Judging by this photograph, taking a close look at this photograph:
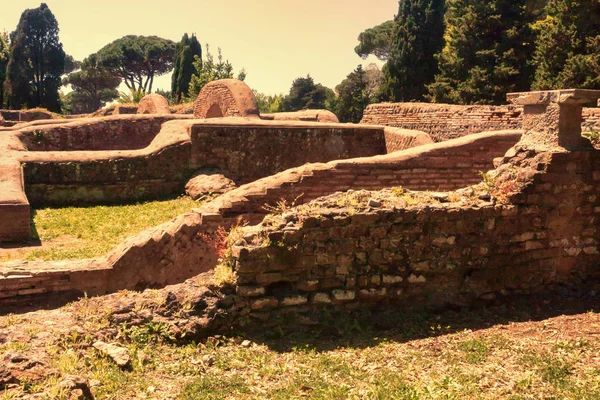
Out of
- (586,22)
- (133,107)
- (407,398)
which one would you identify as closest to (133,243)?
(407,398)

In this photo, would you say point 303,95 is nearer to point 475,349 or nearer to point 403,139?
point 403,139

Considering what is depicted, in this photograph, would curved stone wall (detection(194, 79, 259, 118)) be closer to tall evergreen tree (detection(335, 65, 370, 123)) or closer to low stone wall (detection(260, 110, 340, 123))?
low stone wall (detection(260, 110, 340, 123))

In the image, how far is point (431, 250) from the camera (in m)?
5.68

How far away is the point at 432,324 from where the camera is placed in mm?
5477

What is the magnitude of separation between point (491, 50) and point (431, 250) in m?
20.1

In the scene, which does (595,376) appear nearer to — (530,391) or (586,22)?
(530,391)

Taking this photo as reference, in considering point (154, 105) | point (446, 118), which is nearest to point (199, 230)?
point (446, 118)

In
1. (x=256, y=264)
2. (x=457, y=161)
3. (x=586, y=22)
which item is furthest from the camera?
(x=586, y=22)

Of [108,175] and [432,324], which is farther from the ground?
[108,175]

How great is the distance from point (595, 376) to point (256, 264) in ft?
9.27

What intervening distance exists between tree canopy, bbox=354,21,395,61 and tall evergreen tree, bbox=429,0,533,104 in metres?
23.9

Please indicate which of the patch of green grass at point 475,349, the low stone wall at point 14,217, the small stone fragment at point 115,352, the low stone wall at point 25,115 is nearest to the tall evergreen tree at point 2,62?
the low stone wall at point 25,115

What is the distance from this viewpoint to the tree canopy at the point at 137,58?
55.4 m

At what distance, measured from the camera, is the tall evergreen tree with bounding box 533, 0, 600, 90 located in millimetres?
17969
